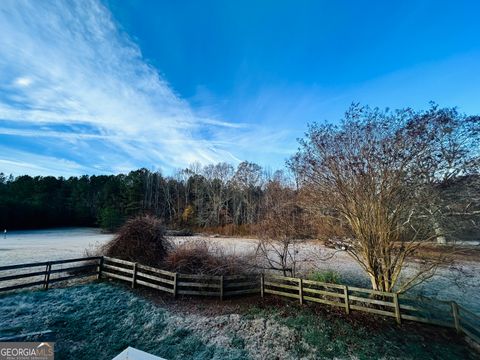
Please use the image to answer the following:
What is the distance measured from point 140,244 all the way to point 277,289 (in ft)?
21.9

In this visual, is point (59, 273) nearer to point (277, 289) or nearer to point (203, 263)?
point (203, 263)

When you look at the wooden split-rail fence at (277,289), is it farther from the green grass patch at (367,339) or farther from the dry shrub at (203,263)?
the dry shrub at (203,263)

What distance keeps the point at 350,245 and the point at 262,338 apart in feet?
13.6

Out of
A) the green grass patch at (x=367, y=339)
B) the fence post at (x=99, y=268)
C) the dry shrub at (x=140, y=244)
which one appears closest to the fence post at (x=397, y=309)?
the green grass patch at (x=367, y=339)

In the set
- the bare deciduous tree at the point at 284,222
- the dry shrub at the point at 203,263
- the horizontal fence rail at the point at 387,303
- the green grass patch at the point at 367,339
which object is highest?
the bare deciduous tree at the point at 284,222

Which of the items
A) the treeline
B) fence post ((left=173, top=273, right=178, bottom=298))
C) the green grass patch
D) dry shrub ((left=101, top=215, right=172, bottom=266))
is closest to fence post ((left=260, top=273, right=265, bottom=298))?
the green grass patch

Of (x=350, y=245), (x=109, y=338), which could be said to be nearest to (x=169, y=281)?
(x=109, y=338)

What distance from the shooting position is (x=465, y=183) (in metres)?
6.37

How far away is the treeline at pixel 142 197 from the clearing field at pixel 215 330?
29.7 m

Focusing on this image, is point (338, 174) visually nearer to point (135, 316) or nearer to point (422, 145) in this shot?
point (422, 145)

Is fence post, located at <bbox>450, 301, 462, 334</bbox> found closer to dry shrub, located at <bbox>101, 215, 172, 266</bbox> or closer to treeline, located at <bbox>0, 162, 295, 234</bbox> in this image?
dry shrub, located at <bbox>101, 215, 172, 266</bbox>

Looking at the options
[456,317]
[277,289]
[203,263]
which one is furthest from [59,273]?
[456,317]

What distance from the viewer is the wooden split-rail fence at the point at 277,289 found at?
6320 millimetres

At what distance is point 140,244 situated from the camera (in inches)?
433
